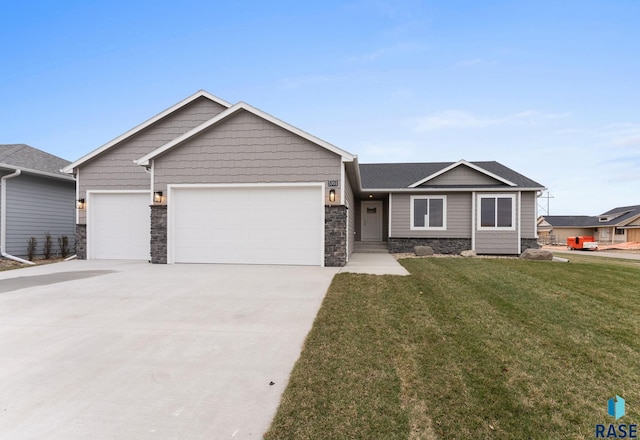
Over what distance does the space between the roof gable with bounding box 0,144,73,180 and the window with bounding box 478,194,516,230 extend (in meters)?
17.8

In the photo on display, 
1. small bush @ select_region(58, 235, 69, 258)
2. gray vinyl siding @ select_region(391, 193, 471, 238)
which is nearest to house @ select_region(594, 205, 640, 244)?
gray vinyl siding @ select_region(391, 193, 471, 238)

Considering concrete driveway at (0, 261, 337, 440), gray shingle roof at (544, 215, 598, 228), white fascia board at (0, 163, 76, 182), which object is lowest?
concrete driveway at (0, 261, 337, 440)

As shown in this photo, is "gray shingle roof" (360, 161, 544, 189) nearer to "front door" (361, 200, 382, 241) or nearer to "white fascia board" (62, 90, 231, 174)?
"front door" (361, 200, 382, 241)

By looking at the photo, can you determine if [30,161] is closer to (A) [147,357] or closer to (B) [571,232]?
(A) [147,357]

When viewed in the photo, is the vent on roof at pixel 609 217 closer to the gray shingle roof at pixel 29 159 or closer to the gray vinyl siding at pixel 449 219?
the gray vinyl siding at pixel 449 219

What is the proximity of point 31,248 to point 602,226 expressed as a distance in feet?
170

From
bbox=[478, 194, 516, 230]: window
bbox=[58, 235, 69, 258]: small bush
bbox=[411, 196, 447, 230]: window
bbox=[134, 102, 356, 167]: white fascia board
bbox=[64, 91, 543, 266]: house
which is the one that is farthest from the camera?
bbox=[411, 196, 447, 230]: window

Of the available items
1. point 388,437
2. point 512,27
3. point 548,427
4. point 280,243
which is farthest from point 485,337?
point 512,27

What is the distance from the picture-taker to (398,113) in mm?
19047

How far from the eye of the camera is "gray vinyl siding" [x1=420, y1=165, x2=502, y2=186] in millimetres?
13227

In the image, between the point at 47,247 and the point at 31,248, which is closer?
the point at 31,248

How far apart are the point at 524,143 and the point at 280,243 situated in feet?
76.2

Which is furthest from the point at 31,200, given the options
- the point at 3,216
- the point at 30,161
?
the point at 30,161

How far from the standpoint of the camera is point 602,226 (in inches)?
1411
